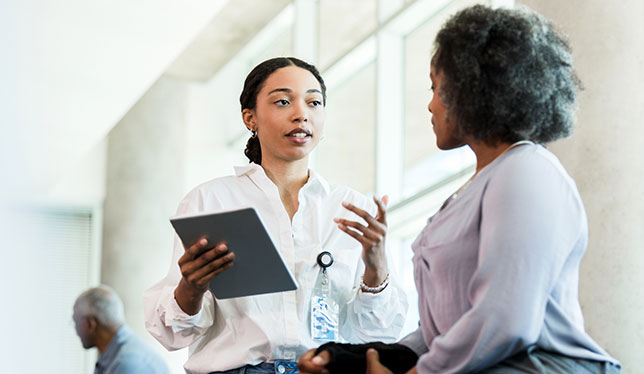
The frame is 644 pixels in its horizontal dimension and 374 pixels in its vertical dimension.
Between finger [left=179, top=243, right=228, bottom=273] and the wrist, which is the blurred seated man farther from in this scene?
finger [left=179, top=243, right=228, bottom=273]

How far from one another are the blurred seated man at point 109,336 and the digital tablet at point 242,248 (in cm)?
269

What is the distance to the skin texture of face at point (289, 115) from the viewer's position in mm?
2721

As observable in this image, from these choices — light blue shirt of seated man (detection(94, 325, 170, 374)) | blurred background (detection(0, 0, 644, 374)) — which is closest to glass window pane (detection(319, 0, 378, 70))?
blurred background (detection(0, 0, 644, 374))

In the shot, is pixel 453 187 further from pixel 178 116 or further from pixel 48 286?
pixel 48 286

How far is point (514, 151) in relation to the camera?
1.80m

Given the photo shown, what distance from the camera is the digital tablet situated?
210 cm

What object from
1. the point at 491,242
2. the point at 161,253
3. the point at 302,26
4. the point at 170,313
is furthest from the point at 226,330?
the point at 161,253

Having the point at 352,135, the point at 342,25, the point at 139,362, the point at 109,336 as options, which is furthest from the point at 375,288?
the point at 342,25

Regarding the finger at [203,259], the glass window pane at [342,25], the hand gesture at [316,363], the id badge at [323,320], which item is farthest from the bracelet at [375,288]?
the glass window pane at [342,25]

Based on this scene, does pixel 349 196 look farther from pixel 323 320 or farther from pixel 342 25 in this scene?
pixel 342 25

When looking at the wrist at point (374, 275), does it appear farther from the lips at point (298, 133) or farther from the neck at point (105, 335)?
the neck at point (105, 335)

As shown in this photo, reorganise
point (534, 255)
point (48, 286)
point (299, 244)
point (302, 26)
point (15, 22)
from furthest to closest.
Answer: point (48, 286), point (302, 26), point (15, 22), point (299, 244), point (534, 255)

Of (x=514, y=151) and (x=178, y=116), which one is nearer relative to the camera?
(x=514, y=151)

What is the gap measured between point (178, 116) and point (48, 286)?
2.98 m
